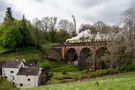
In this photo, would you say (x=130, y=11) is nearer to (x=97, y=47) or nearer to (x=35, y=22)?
(x=97, y=47)

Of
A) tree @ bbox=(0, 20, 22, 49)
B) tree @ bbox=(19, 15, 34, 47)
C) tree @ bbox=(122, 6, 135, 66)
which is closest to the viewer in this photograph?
tree @ bbox=(122, 6, 135, 66)

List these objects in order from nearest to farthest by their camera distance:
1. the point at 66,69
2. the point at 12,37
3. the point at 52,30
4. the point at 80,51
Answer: the point at 66,69
the point at 12,37
the point at 80,51
the point at 52,30

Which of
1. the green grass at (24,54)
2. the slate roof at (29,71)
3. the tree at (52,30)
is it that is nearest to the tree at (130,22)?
the slate roof at (29,71)

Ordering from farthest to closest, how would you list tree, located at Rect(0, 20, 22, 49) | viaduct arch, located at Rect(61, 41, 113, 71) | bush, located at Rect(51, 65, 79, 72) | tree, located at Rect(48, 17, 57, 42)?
tree, located at Rect(48, 17, 57, 42), tree, located at Rect(0, 20, 22, 49), viaduct arch, located at Rect(61, 41, 113, 71), bush, located at Rect(51, 65, 79, 72)

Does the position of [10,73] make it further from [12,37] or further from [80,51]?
[80,51]

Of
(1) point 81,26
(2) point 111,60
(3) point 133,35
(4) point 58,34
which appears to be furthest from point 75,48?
(1) point 81,26

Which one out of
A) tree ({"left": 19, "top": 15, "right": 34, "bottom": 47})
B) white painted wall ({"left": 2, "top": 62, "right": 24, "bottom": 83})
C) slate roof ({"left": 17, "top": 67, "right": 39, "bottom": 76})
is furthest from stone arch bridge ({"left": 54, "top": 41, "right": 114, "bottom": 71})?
white painted wall ({"left": 2, "top": 62, "right": 24, "bottom": 83})

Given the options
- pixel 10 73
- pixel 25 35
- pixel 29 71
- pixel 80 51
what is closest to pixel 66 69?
pixel 80 51

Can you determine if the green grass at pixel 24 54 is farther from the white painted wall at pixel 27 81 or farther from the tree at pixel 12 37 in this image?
the white painted wall at pixel 27 81

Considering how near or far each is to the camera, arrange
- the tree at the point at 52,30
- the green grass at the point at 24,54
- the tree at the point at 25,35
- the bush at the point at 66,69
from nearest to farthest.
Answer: the bush at the point at 66,69, the green grass at the point at 24,54, the tree at the point at 25,35, the tree at the point at 52,30

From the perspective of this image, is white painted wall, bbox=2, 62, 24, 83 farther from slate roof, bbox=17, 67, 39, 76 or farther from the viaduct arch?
the viaduct arch

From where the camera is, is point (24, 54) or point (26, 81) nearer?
point (26, 81)

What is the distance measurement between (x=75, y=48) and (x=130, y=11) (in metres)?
41.1

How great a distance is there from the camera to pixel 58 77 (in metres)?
63.0
